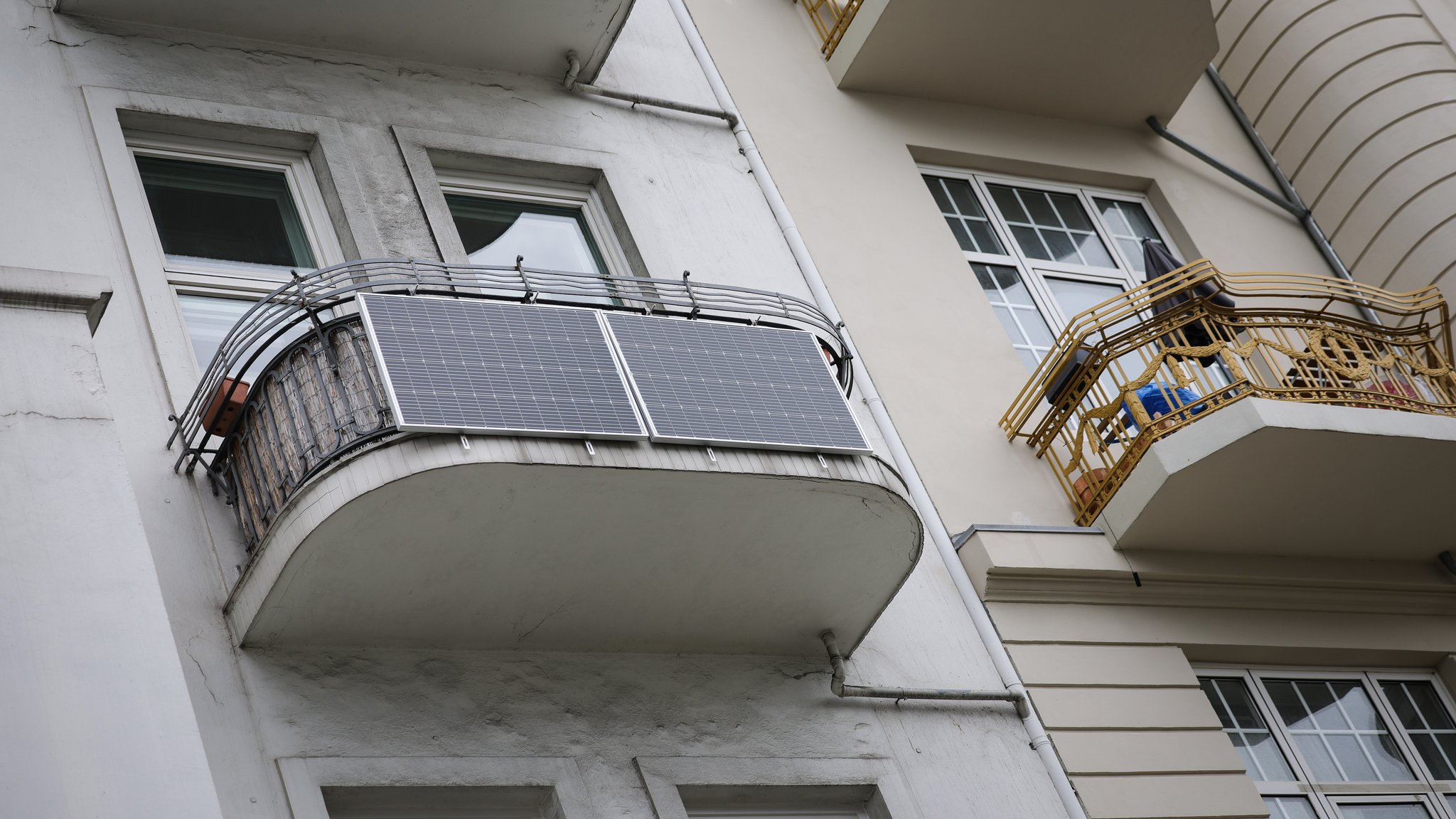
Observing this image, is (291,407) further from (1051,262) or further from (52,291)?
(1051,262)

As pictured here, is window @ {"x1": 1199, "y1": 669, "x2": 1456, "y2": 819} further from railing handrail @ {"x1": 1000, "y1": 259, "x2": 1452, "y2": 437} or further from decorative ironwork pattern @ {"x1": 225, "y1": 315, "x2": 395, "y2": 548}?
decorative ironwork pattern @ {"x1": 225, "y1": 315, "x2": 395, "y2": 548}

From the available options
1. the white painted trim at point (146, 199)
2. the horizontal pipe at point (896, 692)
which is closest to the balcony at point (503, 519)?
the horizontal pipe at point (896, 692)

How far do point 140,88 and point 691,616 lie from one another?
4527 mm

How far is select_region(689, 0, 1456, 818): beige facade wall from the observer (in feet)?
28.8

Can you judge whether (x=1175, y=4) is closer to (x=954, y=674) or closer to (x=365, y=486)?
(x=954, y=674)

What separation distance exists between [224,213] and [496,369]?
2843 millimetres

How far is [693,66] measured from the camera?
11.6 m

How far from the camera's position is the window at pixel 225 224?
8420mm

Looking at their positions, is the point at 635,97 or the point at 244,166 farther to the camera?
the point at 635,97

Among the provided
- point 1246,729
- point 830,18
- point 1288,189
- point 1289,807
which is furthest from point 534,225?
point 1288,189

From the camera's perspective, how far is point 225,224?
895 cm

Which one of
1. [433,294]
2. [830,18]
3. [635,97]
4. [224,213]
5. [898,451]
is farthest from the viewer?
[830,18]

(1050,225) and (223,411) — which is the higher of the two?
(1050,225)

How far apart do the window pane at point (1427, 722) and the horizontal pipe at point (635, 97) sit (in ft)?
19.5
